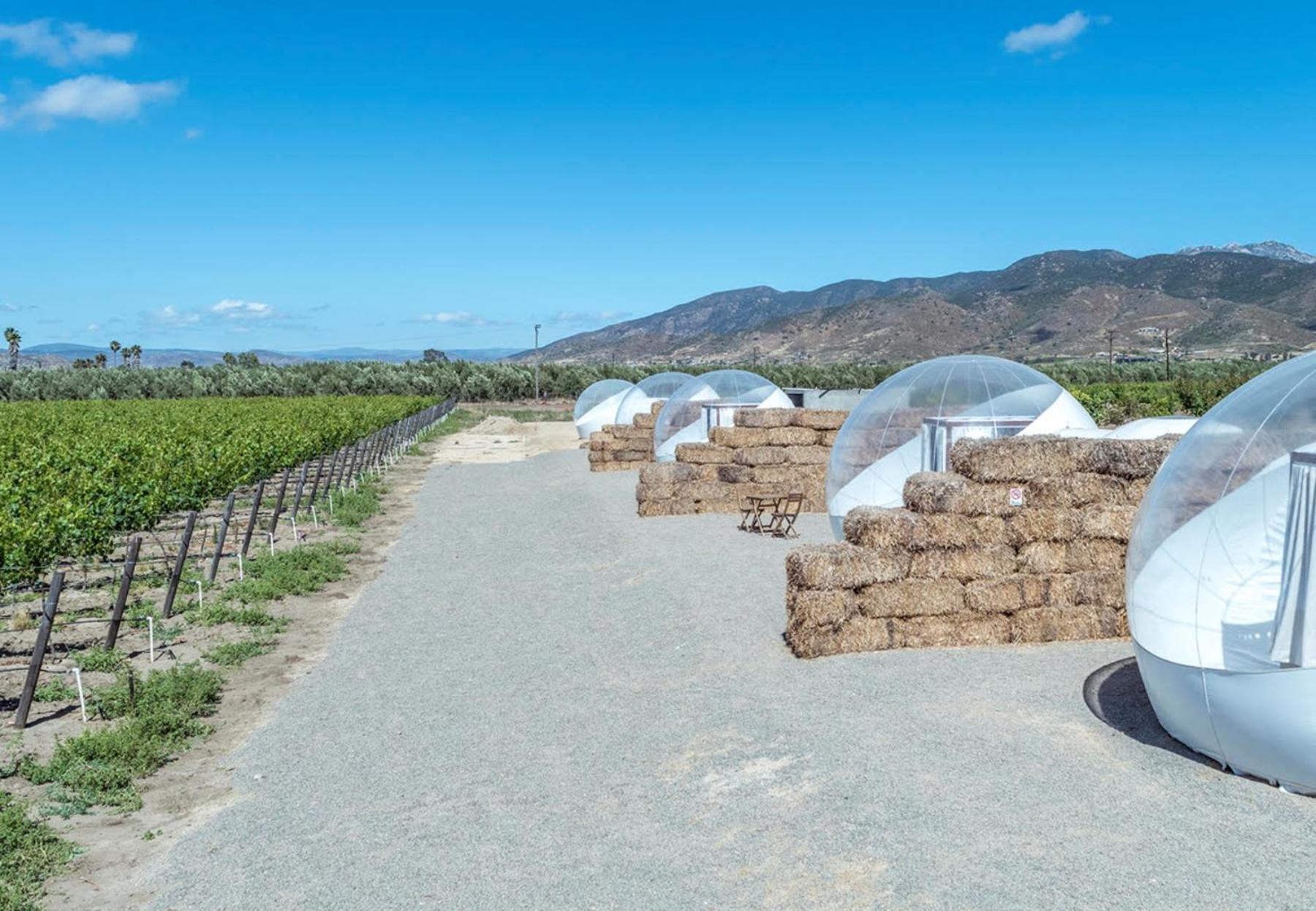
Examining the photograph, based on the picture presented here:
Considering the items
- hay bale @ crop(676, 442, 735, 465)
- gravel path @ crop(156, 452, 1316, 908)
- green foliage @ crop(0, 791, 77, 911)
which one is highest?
hay bale @ crop(676, 442, 735, 465)

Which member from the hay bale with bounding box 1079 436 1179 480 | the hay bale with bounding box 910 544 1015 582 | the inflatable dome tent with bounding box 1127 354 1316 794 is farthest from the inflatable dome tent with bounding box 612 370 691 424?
the inflatable dome tent with bounding box 1127 354 1316 794

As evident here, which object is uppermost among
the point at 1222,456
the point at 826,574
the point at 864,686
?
the point at 1222,456

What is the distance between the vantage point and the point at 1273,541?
23.7 feet

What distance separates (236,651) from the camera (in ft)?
37.9

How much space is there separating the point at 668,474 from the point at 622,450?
954cm

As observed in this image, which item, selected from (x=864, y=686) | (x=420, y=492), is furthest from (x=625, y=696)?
(x=420, y=492)

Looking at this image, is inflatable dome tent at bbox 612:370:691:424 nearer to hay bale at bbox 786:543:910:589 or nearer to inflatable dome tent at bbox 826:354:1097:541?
inflatable dome tent at bbox 826:354:1097:541

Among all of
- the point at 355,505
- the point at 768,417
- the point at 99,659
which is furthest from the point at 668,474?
the point at 99,659

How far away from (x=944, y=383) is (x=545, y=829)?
10796mm

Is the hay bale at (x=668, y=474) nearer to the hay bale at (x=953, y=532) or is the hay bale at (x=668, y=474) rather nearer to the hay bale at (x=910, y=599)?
the hay bale at (x=953, y=532)

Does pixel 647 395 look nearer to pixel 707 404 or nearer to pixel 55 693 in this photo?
pixel 707 404

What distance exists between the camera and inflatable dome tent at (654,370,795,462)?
27516 mm

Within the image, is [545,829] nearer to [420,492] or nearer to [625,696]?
[625,696]

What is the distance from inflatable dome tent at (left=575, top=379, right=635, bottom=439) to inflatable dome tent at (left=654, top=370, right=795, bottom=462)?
11.0 m
